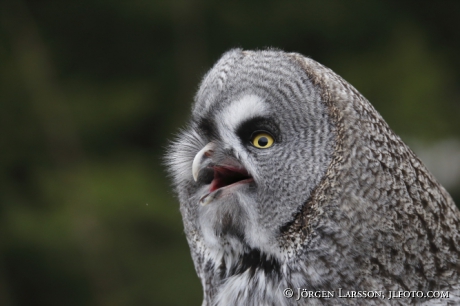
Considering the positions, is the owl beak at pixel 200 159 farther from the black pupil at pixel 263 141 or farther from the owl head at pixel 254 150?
the black pupil at pixel 263 141

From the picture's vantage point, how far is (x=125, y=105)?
4.91 meters

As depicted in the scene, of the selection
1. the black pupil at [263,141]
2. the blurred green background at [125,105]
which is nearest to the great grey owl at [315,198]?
the black pupil at [263,141]

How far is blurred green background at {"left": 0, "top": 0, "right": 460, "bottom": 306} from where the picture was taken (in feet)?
15.4

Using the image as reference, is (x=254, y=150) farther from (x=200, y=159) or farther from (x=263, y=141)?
(x=200, y=159)

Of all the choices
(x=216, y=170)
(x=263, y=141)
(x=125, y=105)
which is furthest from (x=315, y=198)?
(x=125, y=105)

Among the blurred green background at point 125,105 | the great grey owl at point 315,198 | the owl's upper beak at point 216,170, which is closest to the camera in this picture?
the great grey owl at point 315,198

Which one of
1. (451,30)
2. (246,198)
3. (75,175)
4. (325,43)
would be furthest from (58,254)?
(451,30)

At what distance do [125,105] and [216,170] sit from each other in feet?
11.0

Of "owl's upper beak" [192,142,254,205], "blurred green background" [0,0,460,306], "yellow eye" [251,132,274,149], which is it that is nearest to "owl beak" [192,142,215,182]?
"owl's upper beak" [192,142,254,205]

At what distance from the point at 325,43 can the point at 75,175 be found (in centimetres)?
246

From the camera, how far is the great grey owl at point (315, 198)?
1521mm

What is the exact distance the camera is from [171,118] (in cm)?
493

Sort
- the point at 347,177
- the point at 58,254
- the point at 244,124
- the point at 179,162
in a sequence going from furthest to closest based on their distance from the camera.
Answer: the point at 58,254, the point at 179,162, the point at 244,124, the point at 347,177

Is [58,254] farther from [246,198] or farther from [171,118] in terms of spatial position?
[246,198]
